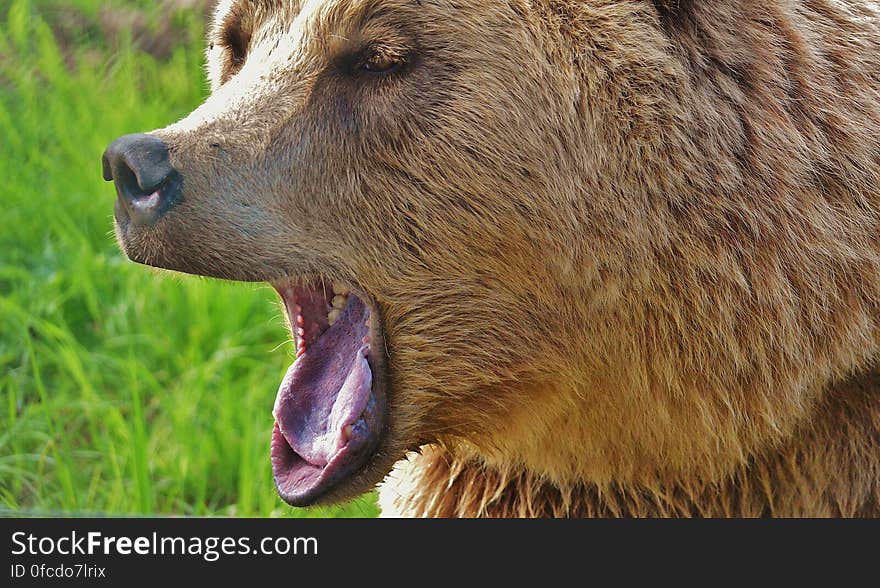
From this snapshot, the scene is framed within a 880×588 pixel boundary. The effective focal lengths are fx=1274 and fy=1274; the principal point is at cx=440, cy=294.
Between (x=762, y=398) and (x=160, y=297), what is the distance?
9.66 ft

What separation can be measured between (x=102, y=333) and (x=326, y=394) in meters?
2.50

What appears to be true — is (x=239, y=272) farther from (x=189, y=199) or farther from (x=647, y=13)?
(x=647, y=13)

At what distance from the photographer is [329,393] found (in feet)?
9.45

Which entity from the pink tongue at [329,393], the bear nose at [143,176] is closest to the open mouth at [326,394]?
the pink tongue at [329,393]

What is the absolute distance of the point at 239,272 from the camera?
274cm

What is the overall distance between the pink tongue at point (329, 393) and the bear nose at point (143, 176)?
0.49 metres

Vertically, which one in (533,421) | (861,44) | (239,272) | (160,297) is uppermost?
(861,44)

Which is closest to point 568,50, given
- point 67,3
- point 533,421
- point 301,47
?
point 301,47

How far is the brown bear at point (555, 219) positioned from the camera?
2.69 meters

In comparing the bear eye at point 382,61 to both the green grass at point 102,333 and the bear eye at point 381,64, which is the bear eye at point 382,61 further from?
the green grass at point 102,333

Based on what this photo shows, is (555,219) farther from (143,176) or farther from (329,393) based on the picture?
(143,176)

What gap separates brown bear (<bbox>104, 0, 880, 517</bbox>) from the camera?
2.69 metres

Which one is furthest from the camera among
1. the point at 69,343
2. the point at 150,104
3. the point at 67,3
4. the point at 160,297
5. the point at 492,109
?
the point at 67,3

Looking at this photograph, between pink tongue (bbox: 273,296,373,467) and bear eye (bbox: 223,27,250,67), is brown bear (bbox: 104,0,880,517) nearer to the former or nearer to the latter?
pink tongue (bbox: 273,296,373,467)
